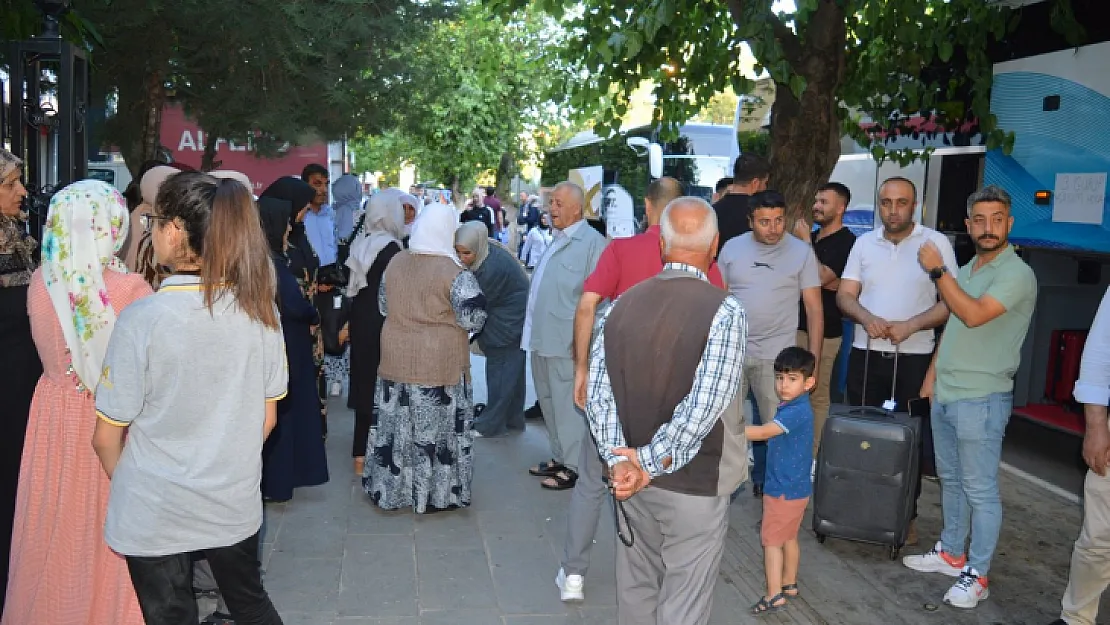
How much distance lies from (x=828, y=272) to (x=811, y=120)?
156 cm

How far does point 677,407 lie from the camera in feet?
11.6

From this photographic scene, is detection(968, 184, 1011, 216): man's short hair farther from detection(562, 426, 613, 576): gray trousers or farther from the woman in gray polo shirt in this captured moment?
the woman in gray polo shirt

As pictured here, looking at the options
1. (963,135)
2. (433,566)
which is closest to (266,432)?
(433,566)

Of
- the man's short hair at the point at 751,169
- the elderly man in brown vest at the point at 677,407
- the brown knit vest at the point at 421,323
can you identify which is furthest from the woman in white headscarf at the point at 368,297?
the elderly man in brown vest at the point at 677,407

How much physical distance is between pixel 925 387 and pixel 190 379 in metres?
4.15

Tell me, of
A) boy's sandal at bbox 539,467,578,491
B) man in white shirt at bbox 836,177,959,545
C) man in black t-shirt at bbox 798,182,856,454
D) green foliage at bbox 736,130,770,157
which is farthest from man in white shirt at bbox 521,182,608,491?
green foliage at bbox 736,130,770,157

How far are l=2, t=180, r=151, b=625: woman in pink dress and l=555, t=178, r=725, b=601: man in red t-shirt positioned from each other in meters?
2.09

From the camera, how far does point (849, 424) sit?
5.90 m

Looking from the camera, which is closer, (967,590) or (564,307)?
(967,590)

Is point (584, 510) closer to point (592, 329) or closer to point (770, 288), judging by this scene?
point (592, 329)

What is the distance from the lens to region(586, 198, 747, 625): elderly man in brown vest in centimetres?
349

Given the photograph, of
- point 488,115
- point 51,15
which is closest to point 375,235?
point 51,15

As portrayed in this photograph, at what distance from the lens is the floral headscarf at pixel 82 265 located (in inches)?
150

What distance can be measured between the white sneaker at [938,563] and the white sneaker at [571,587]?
6.42 ft
